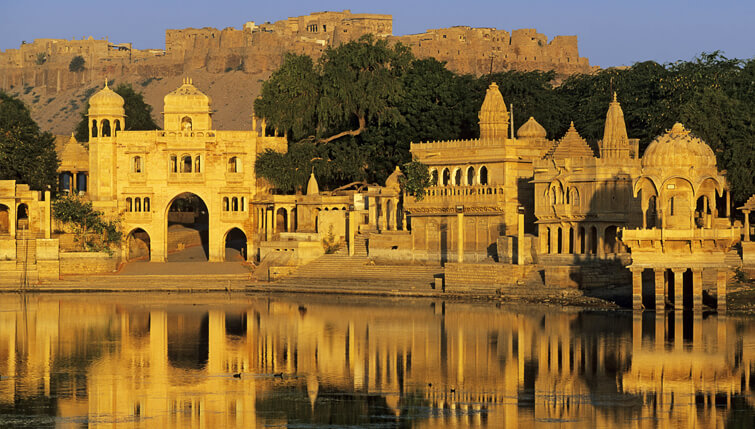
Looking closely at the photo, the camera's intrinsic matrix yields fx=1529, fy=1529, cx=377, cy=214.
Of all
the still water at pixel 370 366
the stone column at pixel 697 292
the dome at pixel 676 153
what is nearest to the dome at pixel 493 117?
the still water at pixel 370 366

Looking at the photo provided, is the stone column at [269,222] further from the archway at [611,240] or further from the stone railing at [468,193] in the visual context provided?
the archway at [611,240]

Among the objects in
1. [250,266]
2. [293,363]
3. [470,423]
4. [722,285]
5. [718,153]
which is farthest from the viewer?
[250,266]

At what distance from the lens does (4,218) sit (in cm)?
7788

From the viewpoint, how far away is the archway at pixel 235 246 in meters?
78.7

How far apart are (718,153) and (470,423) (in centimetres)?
3375

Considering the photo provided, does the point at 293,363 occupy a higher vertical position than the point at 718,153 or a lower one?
lower

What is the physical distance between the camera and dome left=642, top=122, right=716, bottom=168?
184ft

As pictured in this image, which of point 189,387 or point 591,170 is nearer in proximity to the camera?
point 189,387

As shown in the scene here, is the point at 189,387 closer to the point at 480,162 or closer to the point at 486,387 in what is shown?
the point at 486,387

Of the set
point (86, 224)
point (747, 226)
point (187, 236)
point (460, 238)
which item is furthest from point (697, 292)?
point (187, 236)

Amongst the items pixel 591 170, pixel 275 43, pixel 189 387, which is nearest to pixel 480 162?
pixel 591 170

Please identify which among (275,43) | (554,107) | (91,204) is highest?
(275,43)

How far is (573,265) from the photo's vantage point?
61500 millimetres

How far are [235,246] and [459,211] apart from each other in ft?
58.3
